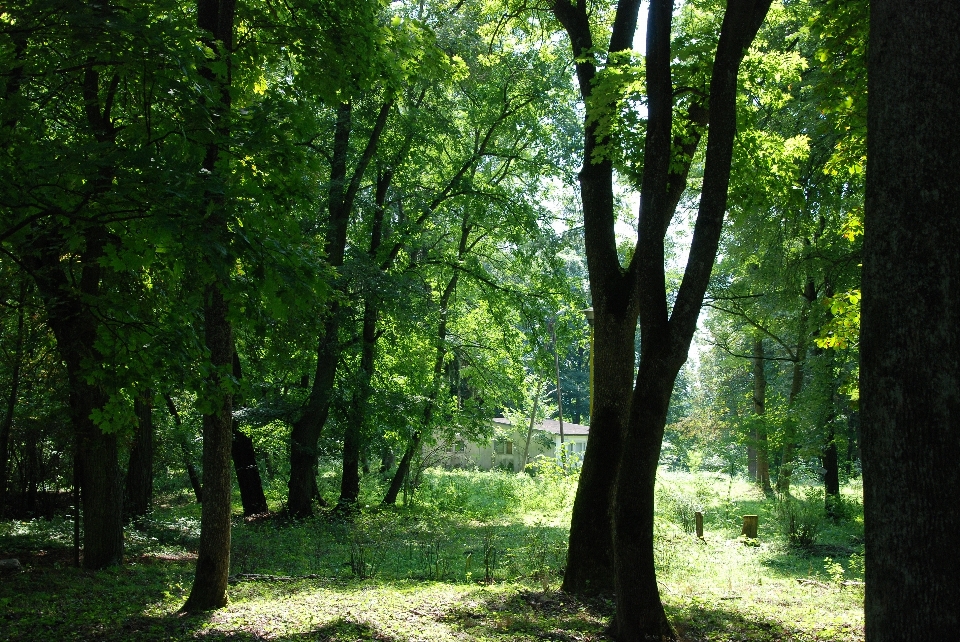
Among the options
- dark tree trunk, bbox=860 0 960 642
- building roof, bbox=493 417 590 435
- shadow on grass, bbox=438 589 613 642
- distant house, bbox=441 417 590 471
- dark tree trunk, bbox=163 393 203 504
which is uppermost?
dark tree trunk, bbox=860 0 960 642

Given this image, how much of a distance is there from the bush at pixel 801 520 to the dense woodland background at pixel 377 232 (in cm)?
31

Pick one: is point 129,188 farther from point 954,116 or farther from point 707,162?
point 954,116

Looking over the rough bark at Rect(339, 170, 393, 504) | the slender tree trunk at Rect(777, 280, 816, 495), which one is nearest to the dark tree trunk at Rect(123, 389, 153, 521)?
the rough bark at Rect(339, 170, 393, 504)

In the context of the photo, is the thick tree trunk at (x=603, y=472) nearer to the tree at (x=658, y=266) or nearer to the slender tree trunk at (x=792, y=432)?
the tree at (x=658, y=266)

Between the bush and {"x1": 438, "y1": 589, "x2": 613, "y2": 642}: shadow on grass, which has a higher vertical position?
{"x1": 438, "y1": 589, "x2": 613, "y2": 642}: shadow on grass

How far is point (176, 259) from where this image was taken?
582 cm

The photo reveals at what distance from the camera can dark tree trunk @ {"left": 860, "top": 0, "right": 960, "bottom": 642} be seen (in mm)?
3066

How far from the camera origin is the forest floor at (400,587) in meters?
6.34

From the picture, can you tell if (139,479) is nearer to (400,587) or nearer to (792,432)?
(400,587)

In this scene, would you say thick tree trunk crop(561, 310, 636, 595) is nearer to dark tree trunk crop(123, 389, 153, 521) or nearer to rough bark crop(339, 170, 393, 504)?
rough bark crop(339, 170, 393, 504)

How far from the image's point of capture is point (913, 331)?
3.18 meters

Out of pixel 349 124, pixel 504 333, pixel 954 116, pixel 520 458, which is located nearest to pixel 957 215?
pixel 954 116

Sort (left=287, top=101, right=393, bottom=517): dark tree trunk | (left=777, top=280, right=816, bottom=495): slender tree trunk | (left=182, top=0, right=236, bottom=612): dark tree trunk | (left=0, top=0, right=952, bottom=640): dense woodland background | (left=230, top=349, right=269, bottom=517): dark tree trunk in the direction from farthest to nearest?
(left=777, top=280, right=816, bottom=495): slender tree trunk, (left=230, top=349, right=269, bottom=517): dark tree trunk, (left=287, top=101, right=393, bottom=517): dark tree trunk, (left=182, top=0, right=236, bottom=612): dark tree trunk, (left=0, top=0, right=952, bottom=640): dense woodland background

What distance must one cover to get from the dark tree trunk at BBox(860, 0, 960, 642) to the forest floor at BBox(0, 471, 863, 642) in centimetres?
360
